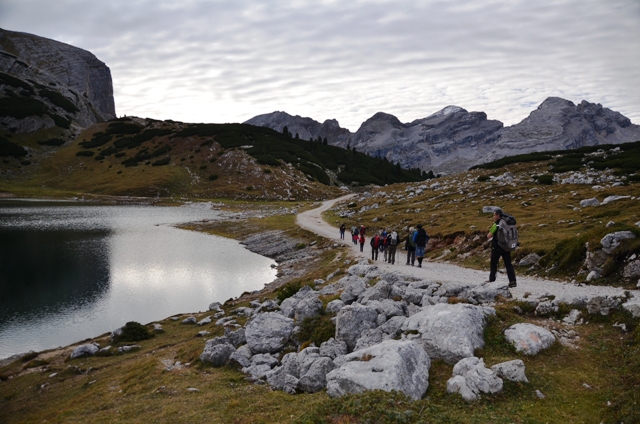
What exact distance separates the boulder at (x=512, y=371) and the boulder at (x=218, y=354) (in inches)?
504

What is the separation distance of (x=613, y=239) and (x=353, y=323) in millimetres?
14757

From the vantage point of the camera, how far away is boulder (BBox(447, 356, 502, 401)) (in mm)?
11711

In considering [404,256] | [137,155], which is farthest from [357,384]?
[137,155]

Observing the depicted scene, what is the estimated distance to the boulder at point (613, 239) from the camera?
842 inches

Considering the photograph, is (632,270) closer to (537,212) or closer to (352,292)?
(352,292)

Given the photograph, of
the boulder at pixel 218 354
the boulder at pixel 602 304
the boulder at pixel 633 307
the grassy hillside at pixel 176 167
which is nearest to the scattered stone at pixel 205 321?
the boulder at pixel 218 354

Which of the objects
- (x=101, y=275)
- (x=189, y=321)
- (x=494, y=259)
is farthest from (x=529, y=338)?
(x=101, y=275)

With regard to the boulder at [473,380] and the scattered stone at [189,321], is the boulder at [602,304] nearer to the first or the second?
the boulder at [473,380]

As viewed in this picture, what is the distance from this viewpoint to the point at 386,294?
72.0ft

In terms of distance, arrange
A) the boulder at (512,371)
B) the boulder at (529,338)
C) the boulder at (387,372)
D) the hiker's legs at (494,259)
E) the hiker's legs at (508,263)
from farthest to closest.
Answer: the hiker's legs at (494,259) → the hiker's legs at (508,263) → the boulder at (529,338) → the boulder at (387,372) → the boulder at (512,371)

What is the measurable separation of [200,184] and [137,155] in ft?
142

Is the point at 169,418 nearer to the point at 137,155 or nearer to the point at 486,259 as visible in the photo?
the point at 486,259

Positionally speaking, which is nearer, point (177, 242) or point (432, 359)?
point (432, 359)

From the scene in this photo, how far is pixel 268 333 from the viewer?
20.9 meters
